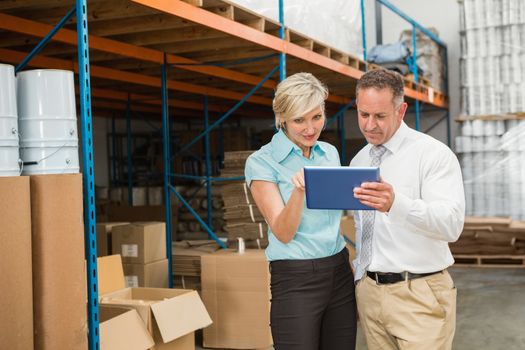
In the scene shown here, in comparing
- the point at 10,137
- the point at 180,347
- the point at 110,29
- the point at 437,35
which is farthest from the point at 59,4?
the point at 437,35

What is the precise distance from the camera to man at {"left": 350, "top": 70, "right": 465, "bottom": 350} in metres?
2.54

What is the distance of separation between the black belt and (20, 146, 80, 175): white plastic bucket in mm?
1606

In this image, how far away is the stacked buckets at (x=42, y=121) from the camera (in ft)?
10.2

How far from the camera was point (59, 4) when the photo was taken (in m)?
4.36

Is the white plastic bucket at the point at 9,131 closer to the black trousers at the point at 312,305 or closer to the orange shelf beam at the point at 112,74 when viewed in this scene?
the black trousers at the point at 312,305

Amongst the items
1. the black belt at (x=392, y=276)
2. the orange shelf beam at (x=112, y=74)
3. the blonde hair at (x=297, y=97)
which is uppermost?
the orange shelf beam at (x=112, y=74)

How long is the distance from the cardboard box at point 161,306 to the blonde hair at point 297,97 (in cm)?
244

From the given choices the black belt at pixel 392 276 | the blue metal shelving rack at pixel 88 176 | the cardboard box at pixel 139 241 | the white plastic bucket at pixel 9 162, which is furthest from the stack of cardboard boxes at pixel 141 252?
the black belt at pixel 392 276

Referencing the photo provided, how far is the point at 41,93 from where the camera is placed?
3129 mm

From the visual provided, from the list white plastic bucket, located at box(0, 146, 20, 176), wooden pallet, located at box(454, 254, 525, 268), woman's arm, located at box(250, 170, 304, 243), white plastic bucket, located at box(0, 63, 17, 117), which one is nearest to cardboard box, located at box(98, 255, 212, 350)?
white plastic bucket, located at box(0, 146, 20, 176)

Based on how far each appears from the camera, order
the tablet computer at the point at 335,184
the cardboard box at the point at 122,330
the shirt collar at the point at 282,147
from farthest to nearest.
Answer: the cardboard box at the point at 122,330, the shirt collar at the point at 282,147, the tablet computer at the point at 335,184

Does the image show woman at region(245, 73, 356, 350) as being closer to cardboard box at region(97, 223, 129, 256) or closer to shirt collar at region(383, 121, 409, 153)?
shirt collar at region(383, 121, 409, 153)

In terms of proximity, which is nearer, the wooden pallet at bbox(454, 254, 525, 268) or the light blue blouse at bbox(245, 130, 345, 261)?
the light blue blouse at bbox(245, 130, 345, 261)

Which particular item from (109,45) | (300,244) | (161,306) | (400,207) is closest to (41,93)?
(300,244)
